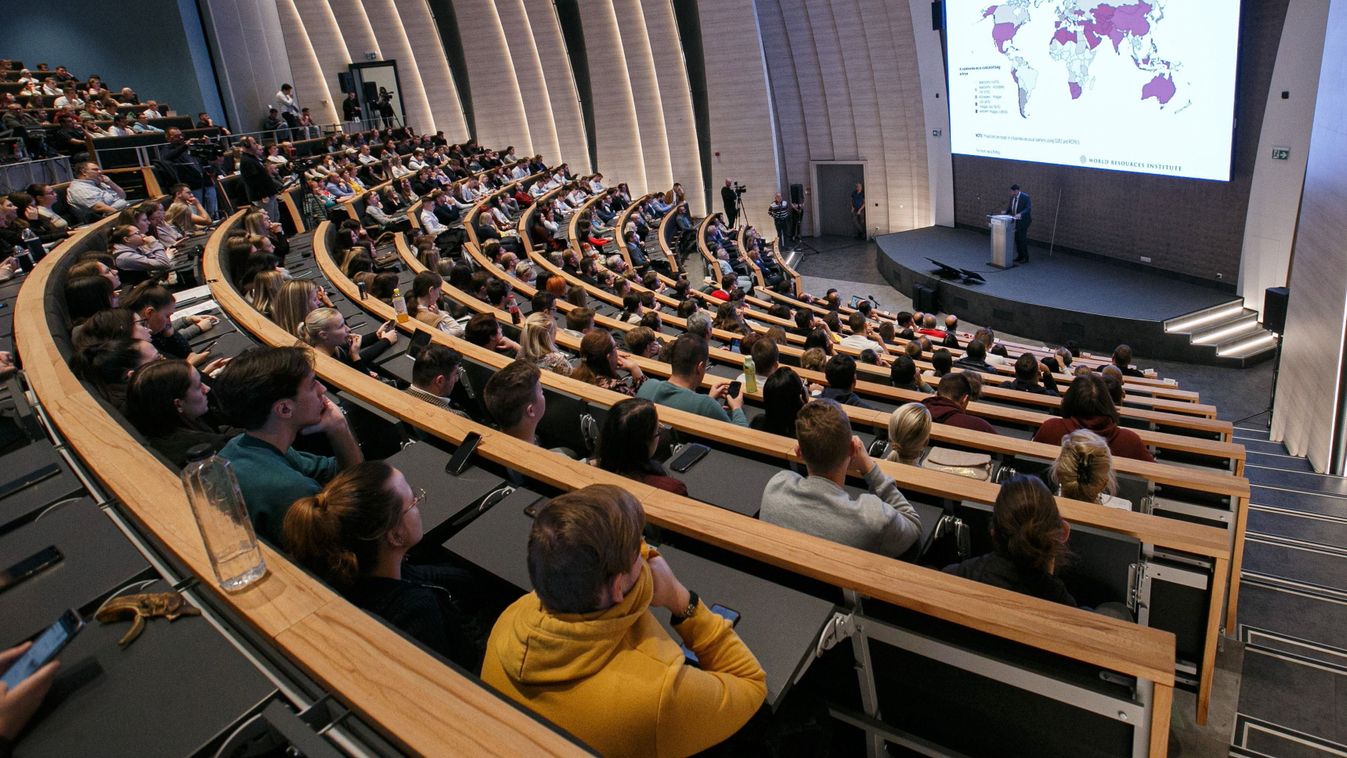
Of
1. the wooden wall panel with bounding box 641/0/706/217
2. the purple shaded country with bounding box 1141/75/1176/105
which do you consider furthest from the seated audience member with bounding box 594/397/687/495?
the wooden wall panel with bounding box 641/0/706/217

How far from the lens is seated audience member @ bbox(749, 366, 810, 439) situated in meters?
3.46

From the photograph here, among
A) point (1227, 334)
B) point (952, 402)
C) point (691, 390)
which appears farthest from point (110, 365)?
point (1227, 334)

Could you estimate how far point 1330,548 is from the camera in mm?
4445

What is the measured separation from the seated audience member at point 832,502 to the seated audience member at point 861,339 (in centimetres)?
439

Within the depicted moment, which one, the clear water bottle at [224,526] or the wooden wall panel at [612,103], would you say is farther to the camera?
the wooden wall panel at [612,103]

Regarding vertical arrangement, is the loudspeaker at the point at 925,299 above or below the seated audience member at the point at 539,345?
below

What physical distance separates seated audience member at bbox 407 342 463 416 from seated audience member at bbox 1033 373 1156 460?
295 centimetres

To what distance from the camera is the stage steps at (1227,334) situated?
10.2 m

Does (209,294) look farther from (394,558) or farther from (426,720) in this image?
(426,720)

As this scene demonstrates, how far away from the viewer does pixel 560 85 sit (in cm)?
2206

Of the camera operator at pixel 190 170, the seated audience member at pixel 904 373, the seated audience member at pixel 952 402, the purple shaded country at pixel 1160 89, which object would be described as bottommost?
the seated audience member at pixel 904 373

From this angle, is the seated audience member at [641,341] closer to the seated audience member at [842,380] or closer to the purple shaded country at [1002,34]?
the seated audience member at [842,380]

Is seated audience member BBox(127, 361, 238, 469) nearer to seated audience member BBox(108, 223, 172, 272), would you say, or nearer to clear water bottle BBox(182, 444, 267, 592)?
clear water bottle BBox(182, 444, 267, 592)

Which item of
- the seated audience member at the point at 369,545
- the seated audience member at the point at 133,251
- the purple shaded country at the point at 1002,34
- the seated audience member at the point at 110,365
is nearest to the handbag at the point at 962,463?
the seated audience member at the point at 369,545
